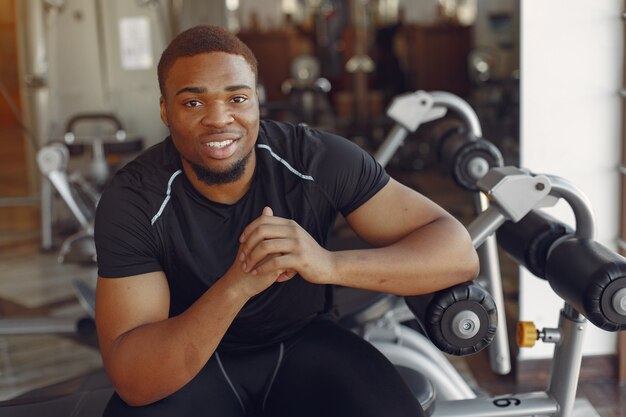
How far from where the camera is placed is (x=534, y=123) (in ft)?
7.51

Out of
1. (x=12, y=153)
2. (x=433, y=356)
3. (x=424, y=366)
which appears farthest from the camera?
(x=12, y=153)

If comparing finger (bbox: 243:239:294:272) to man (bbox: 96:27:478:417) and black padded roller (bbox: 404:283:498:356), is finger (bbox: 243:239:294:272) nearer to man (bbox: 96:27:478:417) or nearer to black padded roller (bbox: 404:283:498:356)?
man (bbox: 96:27:478:417)

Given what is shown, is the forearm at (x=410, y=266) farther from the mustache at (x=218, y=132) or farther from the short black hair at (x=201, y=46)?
the short black hair at (x=201, y=46)

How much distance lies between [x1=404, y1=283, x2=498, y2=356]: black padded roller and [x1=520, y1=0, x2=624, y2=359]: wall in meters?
1.15

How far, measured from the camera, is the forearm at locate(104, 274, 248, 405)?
119 centimetres

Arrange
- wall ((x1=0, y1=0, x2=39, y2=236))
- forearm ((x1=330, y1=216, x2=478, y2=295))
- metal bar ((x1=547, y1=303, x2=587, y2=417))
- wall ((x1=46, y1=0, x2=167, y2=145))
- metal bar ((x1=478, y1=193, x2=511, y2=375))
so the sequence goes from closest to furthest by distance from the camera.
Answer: forearm ((x1=330, y1=216, x2=478, y2=295)) → metal bar ((x1=547, y1=303, x2=587, y2=417)) → metal bar ((x1=478, y1=193, x2=511, y2=375)) → wall ((x1=0, y1=0, x2=39, y2=236)) → wall ((x1=46, y1=0, x2=167, y2=145))

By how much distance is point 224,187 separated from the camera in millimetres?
1347

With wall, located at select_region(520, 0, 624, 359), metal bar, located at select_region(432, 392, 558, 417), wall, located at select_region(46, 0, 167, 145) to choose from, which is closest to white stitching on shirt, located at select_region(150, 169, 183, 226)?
metal bar, located at select_region(432, 392, 558, 417)

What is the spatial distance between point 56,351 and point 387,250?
1.98m

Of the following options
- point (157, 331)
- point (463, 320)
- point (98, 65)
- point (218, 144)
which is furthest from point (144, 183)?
point (98, 65)

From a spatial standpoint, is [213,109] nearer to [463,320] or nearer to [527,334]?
[463,320]

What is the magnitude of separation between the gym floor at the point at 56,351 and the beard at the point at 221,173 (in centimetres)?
85

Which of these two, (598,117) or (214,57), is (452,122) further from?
(214,57)

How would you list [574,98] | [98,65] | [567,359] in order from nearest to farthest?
[567,359], [574,98], [98,65]
